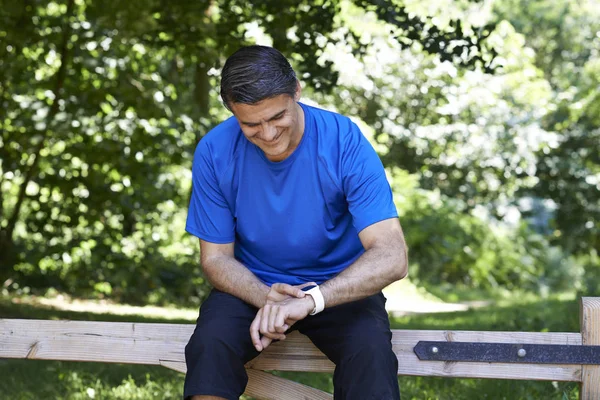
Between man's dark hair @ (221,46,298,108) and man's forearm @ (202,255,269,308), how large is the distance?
540 mm

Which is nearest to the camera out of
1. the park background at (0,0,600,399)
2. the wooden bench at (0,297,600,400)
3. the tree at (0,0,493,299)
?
the wooden bench at (0,297,600,400)

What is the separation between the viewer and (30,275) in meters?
9.23

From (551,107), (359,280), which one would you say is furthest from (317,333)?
→ (551,107)

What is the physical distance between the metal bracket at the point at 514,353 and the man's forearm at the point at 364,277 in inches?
10.6

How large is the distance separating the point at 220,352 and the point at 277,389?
0.31 meters

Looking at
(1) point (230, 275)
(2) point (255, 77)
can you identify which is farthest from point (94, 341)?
(2) point (255, 77)

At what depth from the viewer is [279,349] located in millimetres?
2746

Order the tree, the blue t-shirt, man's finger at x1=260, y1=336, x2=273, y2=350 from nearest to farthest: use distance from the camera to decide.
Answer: man's finger at x1=260, y1=336, x2=273, y2=350, the blue t-shirt, the tree

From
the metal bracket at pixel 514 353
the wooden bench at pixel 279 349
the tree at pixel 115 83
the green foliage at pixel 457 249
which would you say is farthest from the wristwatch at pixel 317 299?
the green foliage at pixel 457 249

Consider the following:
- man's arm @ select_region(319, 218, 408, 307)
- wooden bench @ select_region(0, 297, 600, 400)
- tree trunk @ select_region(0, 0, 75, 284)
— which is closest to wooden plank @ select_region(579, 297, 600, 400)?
wooden bench @ select_region(0, 297, 600, 400)

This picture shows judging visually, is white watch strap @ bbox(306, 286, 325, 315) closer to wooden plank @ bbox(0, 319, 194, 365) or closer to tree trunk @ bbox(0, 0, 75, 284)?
wooden plank @ bbox(0, 319, 194, 365)

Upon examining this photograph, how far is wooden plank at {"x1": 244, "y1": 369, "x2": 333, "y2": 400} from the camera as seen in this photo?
8.82 feet

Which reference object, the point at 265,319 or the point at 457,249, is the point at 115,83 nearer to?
the point at 265,319

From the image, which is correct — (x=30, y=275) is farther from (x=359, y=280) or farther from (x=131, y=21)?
(x=359, y=280)
